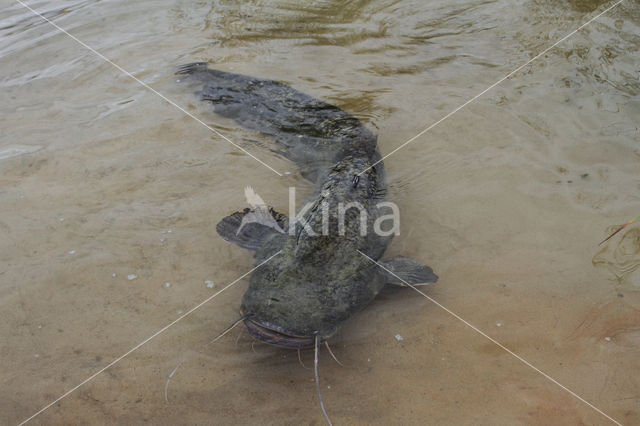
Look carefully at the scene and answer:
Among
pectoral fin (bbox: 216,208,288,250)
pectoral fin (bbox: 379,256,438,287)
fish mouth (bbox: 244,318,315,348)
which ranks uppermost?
pectoral fin (bbox: 216,208,288,250)

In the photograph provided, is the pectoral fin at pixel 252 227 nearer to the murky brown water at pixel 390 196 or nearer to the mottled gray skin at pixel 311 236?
the mottled gray skin at pixel 311 236

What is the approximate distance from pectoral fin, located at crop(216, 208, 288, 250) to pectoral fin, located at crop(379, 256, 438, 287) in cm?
70

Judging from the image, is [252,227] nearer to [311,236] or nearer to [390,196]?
[311,236]

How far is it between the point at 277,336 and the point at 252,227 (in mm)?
912

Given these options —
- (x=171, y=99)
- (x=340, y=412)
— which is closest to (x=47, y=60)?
(x=171, y=99)

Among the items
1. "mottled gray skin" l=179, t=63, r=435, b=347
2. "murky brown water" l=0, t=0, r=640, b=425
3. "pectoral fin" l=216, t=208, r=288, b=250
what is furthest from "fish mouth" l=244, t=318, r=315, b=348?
"pectoral fin" l=216, t=208, r=288, b=250

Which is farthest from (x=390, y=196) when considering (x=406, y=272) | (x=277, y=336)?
(x=277, y=336)

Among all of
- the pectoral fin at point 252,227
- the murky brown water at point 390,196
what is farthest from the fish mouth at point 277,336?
the pectoral fin at point 252,227

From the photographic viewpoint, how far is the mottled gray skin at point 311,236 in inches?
82.0

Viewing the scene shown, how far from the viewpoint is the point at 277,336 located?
2.02 m

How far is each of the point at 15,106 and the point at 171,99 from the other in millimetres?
1549

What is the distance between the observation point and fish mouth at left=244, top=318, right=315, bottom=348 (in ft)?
6.59

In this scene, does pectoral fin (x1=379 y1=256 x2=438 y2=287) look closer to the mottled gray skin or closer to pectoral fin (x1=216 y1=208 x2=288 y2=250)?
the mottled gray skin

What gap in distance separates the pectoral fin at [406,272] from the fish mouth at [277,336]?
692mm
